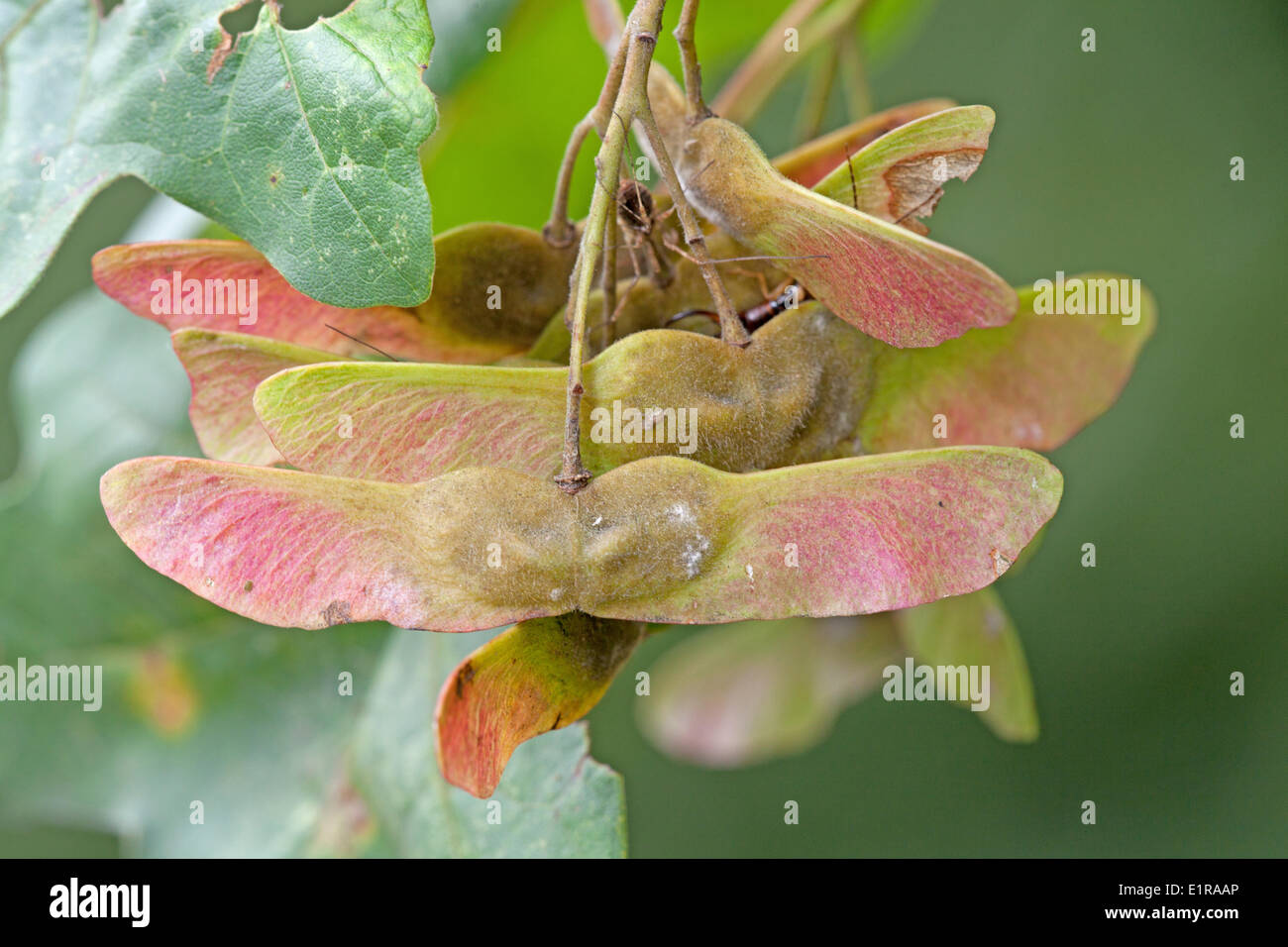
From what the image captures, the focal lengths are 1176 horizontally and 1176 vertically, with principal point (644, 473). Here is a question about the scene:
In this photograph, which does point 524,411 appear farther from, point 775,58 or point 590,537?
point 775,58

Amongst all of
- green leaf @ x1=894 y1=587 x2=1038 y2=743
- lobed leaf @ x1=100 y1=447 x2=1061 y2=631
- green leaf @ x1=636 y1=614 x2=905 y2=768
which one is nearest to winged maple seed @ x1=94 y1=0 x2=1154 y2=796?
lobed leaf @ x1=100 y1=447 x2=1061 y2=631

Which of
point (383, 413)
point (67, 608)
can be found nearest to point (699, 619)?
point (383, 413)

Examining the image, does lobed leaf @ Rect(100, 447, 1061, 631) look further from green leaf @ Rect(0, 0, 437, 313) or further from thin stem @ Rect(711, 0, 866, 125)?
thin stem @ Rect(711, 0, 866, 125)

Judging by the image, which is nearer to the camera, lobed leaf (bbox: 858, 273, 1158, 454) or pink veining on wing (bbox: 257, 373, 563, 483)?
pink veining on wing (bbox: 257, 373, 563, 483)

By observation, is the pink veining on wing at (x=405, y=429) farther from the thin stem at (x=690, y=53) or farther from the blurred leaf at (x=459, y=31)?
the blurred leaf at (x=459, y=31)

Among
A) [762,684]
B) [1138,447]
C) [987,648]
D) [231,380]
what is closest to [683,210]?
[231,380]

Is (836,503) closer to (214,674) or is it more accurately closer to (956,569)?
(956,569)
